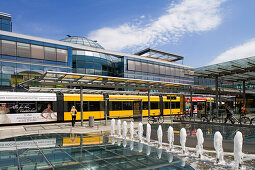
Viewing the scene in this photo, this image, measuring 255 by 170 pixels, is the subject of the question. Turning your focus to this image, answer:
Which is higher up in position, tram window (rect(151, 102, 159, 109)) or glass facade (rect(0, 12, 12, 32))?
glass facade (rect(0, 12, 12, 32))

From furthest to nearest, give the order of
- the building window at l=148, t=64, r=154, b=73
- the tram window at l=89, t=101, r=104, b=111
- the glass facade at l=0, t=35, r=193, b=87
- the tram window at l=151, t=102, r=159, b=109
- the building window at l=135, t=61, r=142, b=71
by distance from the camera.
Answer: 1. the building window at l=148, t=64, r=154, b=73
2. the building window at l=135, t=61, r=142, b=71
3. the glass facade at l=0, t=35, r=193, b=87
4. the tram window at l=151, t=102, r=159, b=109
5. the tram window at l=89, t=101, r=104, b=111

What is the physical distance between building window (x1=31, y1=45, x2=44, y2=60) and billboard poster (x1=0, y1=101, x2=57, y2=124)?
18.2 metres

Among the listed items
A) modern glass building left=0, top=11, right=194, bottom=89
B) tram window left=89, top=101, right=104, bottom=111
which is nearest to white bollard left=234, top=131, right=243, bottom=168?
modern glass building left=0, top=11, right=194, bottom=89

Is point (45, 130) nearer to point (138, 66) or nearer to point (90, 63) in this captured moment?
point (90, 63)

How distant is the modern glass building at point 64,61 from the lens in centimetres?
3234

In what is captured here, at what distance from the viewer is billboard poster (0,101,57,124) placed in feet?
58.4

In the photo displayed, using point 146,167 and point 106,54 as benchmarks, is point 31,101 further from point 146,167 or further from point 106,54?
point 106,54

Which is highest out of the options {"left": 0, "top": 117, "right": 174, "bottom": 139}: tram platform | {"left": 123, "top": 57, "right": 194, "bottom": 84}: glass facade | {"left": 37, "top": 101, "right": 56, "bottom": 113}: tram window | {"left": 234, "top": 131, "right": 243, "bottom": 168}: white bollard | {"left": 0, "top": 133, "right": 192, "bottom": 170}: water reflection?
{"left": 123, "top": 57, "right": 194, "bottom": 84}: glass facade

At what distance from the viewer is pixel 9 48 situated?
3222cm

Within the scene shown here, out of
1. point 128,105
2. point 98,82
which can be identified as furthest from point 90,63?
point 98,82

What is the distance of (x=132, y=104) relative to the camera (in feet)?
82.2

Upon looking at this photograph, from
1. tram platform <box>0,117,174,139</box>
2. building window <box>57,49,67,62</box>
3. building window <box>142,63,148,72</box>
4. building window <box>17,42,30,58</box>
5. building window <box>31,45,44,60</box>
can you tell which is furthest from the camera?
building window <box>142,63,148,72</box>

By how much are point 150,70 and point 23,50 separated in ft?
91.9

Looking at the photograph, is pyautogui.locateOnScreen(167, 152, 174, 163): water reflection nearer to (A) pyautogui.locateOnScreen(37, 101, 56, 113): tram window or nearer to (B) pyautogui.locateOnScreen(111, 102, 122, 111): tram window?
(A) pyautogui.locateOnScreen(37, 101, 56, 113): tram window
